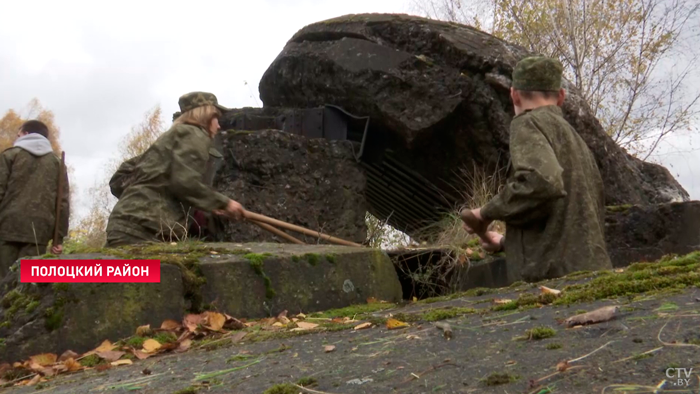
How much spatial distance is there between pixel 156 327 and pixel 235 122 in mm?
4061

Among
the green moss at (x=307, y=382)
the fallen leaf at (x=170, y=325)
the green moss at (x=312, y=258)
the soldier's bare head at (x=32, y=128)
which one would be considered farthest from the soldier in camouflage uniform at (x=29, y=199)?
the green moss at (x=307, y=382)

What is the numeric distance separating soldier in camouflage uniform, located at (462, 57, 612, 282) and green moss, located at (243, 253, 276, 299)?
3.73ft

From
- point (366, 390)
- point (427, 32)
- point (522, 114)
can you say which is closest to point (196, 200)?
point (522, 114)

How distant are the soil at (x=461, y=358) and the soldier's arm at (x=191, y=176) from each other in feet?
7.26

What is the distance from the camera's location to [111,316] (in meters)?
3.68

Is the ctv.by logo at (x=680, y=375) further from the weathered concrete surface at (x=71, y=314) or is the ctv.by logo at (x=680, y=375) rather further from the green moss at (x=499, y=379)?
the weathered concrete surface at (x=71, y=314)

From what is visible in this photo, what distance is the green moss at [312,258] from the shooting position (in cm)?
449

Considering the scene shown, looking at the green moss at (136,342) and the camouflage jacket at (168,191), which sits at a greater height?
the camouflage jacket at (168,191)

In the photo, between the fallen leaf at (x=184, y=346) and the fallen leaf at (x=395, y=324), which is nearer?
the fallen leaf at (x=395, y=324)

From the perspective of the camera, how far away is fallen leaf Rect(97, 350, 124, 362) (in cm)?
339

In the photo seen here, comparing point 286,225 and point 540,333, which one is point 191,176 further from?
point 540,333

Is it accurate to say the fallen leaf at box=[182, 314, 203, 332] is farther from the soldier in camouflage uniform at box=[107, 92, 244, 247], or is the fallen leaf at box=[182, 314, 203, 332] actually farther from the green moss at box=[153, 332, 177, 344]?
the soldier in camouflage uniform at box=[107, 92, 244, 247]

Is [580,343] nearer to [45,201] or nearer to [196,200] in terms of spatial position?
[196,200]

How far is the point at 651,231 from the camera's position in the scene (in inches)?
224
